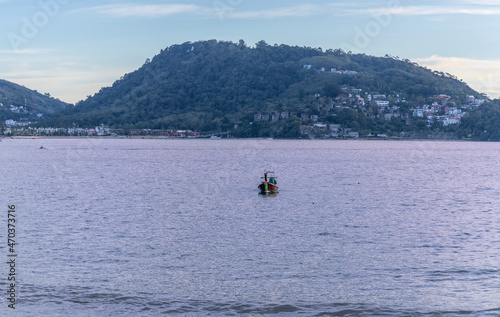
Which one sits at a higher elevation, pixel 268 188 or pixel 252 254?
pixel 268 188

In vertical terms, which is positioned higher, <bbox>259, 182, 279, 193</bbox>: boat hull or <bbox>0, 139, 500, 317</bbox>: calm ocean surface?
<bbox>259, 182, 279, 193</bbox>: boat hull

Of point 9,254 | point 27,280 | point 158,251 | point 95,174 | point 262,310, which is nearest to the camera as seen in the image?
point 262,310

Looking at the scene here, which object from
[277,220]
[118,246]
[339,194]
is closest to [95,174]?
[339,194]

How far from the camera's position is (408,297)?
25703 mm

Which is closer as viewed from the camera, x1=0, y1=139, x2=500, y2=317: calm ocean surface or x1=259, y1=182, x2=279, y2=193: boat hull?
x1=0, y1=139, x2=500, y2=317: calm ocean surface

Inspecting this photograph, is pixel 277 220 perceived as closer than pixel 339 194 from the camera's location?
Yes

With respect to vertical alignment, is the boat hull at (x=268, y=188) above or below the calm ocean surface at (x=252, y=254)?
above

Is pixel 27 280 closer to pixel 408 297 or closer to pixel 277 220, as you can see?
pixel 408 297

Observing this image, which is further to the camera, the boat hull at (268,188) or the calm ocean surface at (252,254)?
the boat hull at (268,188)

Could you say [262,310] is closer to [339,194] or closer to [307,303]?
[307,303]

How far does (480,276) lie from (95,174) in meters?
74.8

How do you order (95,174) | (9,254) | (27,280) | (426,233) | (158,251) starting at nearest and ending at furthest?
1. (27,280)
2. (9,254)
3. (158,251)
4. (426,233)
5. (95,174)

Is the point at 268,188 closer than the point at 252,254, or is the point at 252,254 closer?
the point at 252,254

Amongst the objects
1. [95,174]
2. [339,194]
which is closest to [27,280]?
[339,194]
